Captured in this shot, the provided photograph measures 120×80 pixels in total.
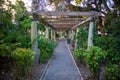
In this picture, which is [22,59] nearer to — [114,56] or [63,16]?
[114,56]

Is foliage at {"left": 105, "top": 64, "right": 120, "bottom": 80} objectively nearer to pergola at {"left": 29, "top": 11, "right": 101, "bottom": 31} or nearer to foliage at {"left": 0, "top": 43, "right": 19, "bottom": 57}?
foliage at {"left": 0, "top": 43, "right": 19, "bottom": 57}

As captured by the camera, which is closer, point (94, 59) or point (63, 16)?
point (94, 59)

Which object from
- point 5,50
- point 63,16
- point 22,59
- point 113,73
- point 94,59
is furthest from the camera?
point 63,16

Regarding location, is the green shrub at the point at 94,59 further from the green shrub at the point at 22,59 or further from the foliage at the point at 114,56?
the green shrub at the point at 22,59

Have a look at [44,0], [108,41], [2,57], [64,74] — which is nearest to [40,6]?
[44,0]

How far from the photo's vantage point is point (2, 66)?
34.1 ft

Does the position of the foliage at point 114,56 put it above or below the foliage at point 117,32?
below

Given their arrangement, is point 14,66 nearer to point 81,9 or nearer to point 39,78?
point 39,78

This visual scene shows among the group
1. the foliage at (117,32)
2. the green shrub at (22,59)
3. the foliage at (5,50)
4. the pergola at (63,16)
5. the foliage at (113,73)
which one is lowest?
→ the foliage at (113,73)

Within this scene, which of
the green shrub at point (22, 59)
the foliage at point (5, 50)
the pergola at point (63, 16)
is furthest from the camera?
the pergola at point (63, 16)

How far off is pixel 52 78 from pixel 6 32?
294 cm

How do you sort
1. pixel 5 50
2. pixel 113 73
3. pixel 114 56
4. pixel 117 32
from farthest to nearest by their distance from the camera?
pixel 114 56 → pixel 117 32 → pixel 5 50 → pixel 113 73

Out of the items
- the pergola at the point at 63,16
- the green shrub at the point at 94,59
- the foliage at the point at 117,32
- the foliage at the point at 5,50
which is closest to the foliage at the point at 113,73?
the green shrub at the point at 94,59

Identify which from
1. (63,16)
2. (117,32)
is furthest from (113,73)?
(63,16)
